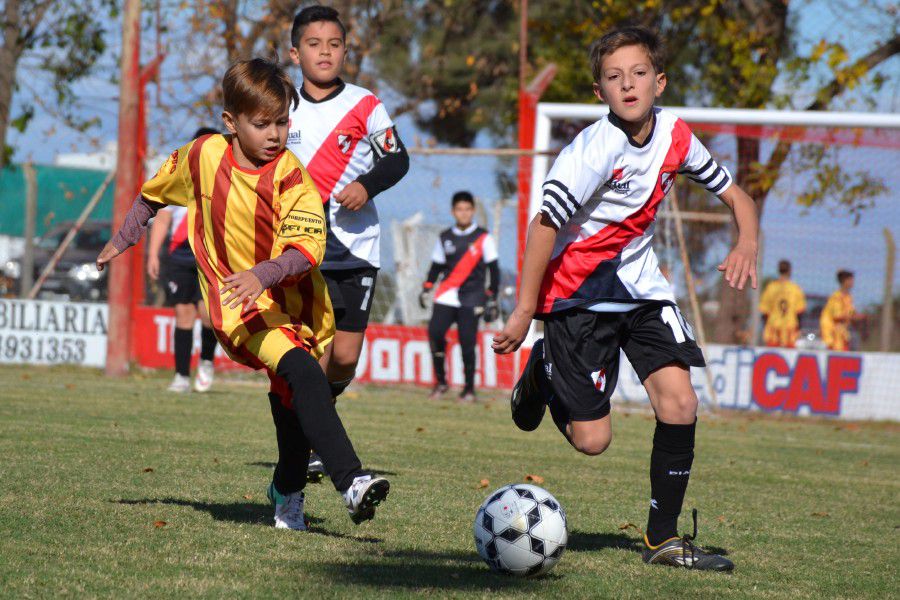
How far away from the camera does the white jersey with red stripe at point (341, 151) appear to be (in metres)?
5.70

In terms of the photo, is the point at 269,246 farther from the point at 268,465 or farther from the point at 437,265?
→ the point at 437,265

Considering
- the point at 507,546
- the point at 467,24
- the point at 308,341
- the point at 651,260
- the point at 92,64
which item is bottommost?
the point at 507,546

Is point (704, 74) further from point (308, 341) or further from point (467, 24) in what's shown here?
point (308, 341)

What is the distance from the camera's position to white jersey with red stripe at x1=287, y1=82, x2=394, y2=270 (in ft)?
18.7

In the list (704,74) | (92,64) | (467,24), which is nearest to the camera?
(92,64)

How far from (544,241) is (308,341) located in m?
0.92

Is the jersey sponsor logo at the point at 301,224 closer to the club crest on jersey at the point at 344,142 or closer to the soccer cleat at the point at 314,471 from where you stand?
the soccer cleat at the point at 314,471

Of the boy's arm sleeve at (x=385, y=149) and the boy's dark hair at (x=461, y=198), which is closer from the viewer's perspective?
the boy's arm sleeve at (x=385, y=149)

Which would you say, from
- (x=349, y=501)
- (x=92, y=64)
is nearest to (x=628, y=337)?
(x=349, y=501)

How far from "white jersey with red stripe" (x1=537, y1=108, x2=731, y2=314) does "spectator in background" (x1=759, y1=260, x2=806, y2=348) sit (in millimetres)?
10057

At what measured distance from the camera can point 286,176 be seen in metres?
4.32

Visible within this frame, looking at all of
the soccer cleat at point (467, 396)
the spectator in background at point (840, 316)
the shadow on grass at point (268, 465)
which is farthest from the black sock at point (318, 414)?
the spectator in background at point (840, 316)

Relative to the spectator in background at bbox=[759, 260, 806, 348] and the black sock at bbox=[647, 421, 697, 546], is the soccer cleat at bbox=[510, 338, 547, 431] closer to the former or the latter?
the black sock at bbox=[647, 421, 697, 546]

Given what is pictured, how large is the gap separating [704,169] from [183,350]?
755 cm
